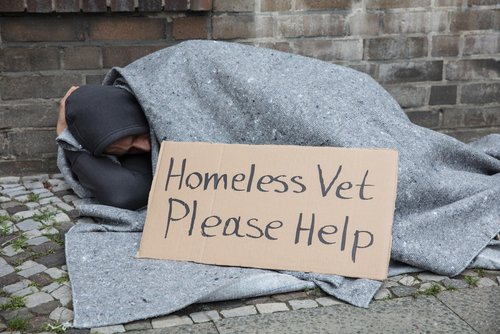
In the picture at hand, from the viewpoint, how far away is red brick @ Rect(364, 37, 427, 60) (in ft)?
9.51

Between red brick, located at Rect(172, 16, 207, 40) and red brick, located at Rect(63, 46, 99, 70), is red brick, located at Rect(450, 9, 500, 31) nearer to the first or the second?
red brick, located at Rect(172, 16, 207, 40)

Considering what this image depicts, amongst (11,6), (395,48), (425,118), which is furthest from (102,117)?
(425,118)

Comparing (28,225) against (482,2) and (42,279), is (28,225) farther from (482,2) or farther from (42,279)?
(482,2)

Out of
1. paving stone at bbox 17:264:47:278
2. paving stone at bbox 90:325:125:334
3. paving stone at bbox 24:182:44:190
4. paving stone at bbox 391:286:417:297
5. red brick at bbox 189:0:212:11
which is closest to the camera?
paving stone at bbox 90:325:125:334

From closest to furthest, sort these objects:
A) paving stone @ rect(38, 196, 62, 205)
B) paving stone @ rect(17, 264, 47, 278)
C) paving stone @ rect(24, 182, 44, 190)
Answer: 1. paving stone @ rect(17, 264, 47, 278)
2. paving stone @ rect(38, 196, 62, 205)
3. paving stone @ rect(24, 182, 44, 190)

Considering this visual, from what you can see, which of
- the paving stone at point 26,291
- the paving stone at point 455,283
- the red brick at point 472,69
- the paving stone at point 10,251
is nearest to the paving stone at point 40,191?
the paving stone at point 10,251

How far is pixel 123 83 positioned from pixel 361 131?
1.20 meters

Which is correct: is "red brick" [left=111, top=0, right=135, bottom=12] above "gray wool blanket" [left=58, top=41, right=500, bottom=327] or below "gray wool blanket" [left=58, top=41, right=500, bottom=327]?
above

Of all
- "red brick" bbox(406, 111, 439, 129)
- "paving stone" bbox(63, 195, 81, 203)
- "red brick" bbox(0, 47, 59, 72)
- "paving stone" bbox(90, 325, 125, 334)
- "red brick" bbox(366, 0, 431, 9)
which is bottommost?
"paving stone" bbox(63, 195, 81, 203)

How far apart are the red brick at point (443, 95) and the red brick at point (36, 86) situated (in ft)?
7.39

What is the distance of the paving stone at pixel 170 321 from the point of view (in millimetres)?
1330

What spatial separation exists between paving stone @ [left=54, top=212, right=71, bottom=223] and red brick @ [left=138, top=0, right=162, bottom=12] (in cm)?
121

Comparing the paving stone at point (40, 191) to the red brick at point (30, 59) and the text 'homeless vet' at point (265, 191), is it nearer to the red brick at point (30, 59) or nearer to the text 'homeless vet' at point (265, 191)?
the red brick at point (30, 59)

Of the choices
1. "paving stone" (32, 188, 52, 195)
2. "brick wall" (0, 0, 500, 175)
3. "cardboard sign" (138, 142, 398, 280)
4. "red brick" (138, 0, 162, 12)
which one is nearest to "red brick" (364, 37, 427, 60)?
"brick wall" (0, 0, 500, 175)
